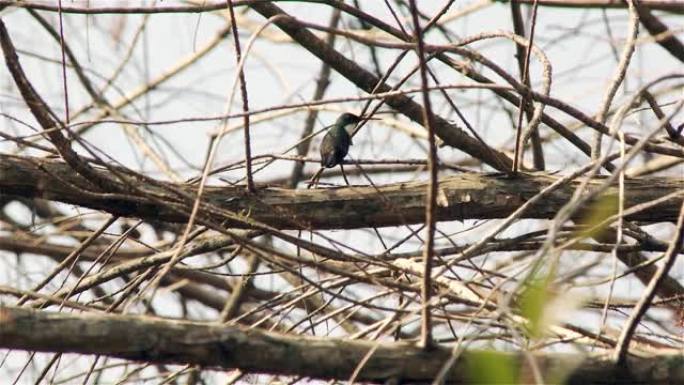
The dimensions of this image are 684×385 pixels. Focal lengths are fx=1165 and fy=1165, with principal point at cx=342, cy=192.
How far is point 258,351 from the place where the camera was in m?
2.06

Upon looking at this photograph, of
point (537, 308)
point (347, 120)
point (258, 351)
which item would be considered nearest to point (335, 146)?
point (347, 120)

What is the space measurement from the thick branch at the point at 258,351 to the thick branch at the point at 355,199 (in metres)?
0.80

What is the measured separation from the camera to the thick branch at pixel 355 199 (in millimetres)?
2906

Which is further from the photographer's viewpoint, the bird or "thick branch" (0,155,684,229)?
the bird

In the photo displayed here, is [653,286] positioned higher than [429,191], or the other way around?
[429,191]

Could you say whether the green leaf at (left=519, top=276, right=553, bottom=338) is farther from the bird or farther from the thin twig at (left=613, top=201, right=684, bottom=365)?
the bird

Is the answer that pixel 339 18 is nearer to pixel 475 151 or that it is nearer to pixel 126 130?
pixel 126 130

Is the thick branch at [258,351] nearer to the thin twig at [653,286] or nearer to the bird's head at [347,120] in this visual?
the thin twig at [653,286]

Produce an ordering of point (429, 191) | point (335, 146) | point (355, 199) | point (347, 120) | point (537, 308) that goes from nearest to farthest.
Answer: point (537, 308)
point (429, 191)
point (355, 199)
point (335, 146)
point (347, 120)

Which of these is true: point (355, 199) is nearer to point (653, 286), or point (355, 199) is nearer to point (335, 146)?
point (335, 146)

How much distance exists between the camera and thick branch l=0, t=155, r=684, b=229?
2906 mm

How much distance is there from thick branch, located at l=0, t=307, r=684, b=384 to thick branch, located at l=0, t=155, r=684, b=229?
803 mm

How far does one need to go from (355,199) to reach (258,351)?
1056 millimetres

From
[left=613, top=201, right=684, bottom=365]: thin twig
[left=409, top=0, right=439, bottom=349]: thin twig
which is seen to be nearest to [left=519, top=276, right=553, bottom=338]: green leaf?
[left=409, top=0, right=439, bottom=349]: thin twig
